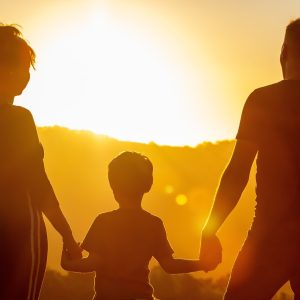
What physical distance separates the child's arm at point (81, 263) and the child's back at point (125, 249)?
0.04 m

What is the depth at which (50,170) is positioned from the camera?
34031 mm

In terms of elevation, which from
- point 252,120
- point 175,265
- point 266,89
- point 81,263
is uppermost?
point 266,89

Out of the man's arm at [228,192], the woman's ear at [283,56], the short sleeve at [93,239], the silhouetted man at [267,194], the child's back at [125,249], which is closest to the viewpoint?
the silhouetted man at [267,194]

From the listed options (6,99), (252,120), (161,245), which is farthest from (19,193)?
(252,120)

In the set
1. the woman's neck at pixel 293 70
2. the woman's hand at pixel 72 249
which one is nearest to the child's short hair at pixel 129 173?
the woman's hand at pixel 72 249

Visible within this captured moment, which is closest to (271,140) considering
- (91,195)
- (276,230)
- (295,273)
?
(276,230)

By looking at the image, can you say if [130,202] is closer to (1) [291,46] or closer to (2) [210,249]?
(2) [210,249]

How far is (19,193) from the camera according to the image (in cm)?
392

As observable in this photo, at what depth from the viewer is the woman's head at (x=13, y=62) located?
4207 millimetres

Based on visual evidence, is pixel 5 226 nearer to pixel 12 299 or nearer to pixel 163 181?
pixel 12 299

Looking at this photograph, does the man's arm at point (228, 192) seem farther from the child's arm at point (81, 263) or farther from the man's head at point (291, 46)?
the child's arm at point (81, 263)

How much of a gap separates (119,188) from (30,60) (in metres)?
1.00

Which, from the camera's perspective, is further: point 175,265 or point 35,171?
point 175,265

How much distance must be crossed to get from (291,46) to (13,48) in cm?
166
